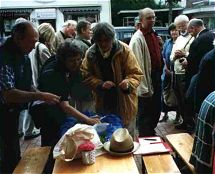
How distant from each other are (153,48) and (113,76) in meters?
0.87

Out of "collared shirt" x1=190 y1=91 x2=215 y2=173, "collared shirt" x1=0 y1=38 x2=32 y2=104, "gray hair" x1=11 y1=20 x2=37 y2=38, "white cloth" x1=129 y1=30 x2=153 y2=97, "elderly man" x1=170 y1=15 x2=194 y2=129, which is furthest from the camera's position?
"elderly man" x1=170 y1=15 x2=194 y2=129

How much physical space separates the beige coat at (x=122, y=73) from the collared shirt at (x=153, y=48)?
73cm

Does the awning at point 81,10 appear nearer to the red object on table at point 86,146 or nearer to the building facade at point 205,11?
the building facade at point 205,11

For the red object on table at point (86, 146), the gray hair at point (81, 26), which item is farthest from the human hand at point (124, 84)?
the gray hair at point (81, 26)

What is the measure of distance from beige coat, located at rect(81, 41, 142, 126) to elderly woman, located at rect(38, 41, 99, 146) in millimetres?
345

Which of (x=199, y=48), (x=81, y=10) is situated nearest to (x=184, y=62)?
(x=199, y=48)

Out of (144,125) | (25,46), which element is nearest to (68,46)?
(25,46)

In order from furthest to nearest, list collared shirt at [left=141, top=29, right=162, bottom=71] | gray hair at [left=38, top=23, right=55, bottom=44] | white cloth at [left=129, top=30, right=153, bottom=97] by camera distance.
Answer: gray hair at [left=38, top=23, right=55, bottom=44] < collared shirt at [left=141, top=29, right=162, bottom=71] < white cloth at [left=129, top=30, right=153, bottom=97]

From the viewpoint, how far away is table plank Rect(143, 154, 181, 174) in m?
2.12

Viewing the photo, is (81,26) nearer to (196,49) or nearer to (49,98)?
(196,49)

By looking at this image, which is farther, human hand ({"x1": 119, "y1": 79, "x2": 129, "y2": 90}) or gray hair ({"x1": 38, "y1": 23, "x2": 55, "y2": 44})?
gray hair ({"x1": 38, "y1": 23, "x2": 55, "y2": 44})

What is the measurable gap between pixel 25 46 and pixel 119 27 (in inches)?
150

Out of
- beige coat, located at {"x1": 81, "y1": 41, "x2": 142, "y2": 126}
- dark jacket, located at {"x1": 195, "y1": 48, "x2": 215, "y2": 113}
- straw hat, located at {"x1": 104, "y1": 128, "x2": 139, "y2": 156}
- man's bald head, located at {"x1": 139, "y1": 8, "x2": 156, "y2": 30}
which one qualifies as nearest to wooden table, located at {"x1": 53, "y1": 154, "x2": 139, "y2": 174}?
straw hat, located at {"x1": 104, "y1": 128, "x2": 139, "y2": 156}

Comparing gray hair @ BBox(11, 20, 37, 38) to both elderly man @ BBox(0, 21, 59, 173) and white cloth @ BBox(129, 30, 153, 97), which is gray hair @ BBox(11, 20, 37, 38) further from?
white cloth @ BBox(129, 30, 153, 97)
